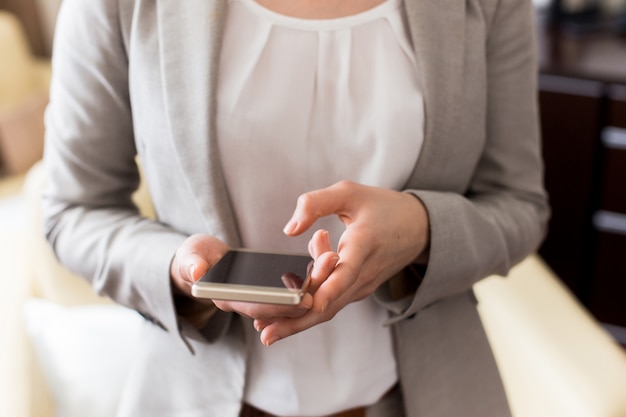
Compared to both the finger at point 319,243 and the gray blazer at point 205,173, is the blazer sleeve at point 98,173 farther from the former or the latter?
the finger at point 319,243

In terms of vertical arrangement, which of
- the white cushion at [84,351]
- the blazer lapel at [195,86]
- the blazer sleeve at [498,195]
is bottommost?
the white cushion at [84,351]

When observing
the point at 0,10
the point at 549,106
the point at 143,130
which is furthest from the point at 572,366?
the point at 0,10

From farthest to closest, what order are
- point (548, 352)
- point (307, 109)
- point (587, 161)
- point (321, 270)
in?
point (587, 161)
point (548, 352)
point (307, 109)
point (321, 270)

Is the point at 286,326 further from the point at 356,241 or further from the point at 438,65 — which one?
the point at 438,65

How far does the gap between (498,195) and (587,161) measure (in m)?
0.98

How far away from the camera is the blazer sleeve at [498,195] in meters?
Answer: 0.70

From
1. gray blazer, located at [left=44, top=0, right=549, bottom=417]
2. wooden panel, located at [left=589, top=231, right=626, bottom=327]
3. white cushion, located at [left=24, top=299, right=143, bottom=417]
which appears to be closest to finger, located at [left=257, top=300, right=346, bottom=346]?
gray blazer, located at [left=44, top=0, right=549, bottom=417]

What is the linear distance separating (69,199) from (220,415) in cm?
26

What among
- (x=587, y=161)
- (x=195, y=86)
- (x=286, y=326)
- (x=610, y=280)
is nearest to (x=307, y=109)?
(x=195, y=86)

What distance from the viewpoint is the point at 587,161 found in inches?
65.8

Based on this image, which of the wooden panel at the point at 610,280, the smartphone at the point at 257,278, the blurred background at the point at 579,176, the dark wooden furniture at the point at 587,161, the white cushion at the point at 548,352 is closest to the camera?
the smartphone at the point at 257,278

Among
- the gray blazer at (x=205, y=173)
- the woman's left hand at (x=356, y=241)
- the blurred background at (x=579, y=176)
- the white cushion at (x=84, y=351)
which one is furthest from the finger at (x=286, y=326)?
the blurred background at (x=579, y=176)

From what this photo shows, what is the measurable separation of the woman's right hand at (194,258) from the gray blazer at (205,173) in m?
0.02

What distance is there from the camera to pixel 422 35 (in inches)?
27.6
